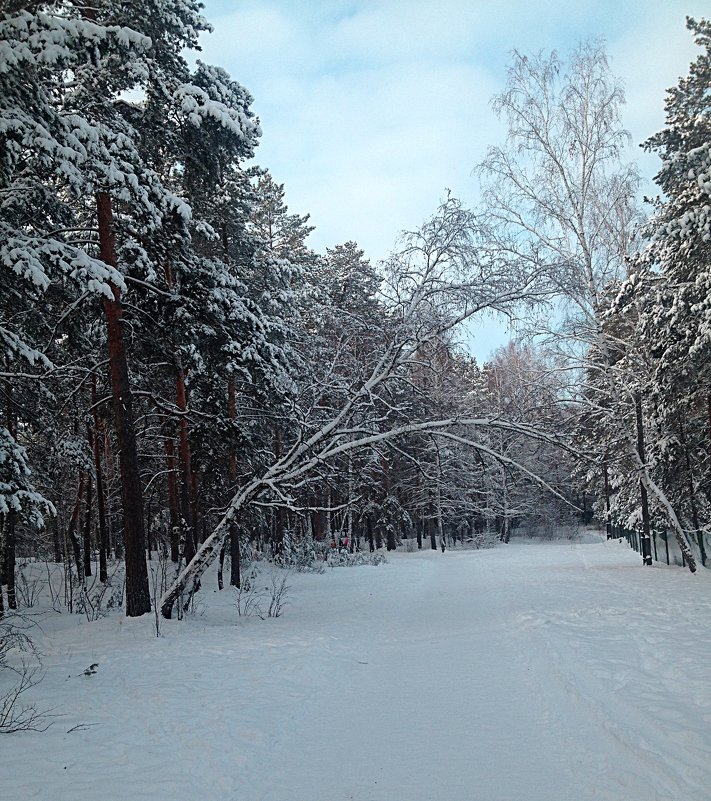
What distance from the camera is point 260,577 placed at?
19.9 m

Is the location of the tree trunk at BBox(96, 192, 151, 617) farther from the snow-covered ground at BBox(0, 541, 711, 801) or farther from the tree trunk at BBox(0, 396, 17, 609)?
the tree trunk at BBox(0, 396, 17, 609)

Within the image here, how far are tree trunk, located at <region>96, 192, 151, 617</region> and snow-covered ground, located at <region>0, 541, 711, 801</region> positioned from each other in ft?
1.70

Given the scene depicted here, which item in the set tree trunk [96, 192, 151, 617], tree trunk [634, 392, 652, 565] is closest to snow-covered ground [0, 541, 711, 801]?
tree trunk [96, 192, 151, 617]

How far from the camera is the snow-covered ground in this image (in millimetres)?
4285

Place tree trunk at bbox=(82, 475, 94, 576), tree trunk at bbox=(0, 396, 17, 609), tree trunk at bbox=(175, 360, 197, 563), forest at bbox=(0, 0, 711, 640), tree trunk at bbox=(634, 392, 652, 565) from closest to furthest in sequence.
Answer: forest at bbox=(0, 0, 711, 640) → tree trunk at bbox=(0, 396, 17, 609) → tree trunk at bbox=(175, 360, 197, 563) → tree trunk at bbox=(82, 475, 94, 576) → tree trunk at bbox=(634, 392, 652, 565)

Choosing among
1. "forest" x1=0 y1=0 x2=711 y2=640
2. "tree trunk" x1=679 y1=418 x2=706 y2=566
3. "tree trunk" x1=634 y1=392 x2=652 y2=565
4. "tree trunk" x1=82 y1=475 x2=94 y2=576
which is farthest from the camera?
"tree trunk" x1=634 y1=392 x2=652 y2=565

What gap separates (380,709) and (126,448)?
6087 millimetres

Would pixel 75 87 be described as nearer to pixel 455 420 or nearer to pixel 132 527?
pixel 132 527

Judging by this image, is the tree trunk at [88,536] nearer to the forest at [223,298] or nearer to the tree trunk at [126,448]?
the forest at [223,298]

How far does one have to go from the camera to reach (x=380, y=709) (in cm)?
616

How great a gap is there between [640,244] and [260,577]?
1539 centimetres

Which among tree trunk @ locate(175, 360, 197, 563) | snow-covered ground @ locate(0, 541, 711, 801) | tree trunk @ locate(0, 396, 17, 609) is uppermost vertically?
tree trunk @ locate(175, 360, 197, 563)

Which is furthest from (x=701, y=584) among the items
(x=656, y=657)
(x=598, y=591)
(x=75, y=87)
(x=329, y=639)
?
(x=75, y=87)

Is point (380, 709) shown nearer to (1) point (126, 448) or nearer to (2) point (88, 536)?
(1) point (126, 448)
